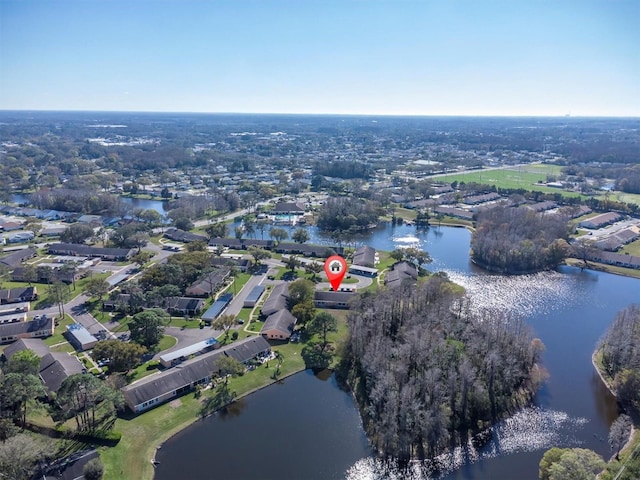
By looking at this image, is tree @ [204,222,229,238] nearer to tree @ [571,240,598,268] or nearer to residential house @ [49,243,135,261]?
residential house @ [49,243,135,261]

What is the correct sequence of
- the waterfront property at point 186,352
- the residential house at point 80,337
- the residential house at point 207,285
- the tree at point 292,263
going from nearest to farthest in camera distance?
the waterfront property at point 186,352 < the residential house at point 80,337 < the residential house at point 207,285 < the tree at point 292,263

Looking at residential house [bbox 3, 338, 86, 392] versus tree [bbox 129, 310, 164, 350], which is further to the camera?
tree [bbox 129, 310, 164, 350]

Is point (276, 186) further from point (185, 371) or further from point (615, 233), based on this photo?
point (185, 371)

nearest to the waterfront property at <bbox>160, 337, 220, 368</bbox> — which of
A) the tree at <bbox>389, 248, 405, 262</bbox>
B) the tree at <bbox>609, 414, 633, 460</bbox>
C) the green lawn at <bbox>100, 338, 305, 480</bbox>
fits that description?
the green lawn at <bbox>100, 338, 305, 480</bbox>

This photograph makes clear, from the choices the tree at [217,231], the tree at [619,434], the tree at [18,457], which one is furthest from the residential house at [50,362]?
the tree at [619,434]

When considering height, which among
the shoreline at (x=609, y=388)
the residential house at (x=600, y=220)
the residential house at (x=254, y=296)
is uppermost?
the residential house at (x=600, y=220)

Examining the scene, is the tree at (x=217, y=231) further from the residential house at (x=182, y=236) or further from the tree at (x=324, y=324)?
the tree at (x=324, y=324)
